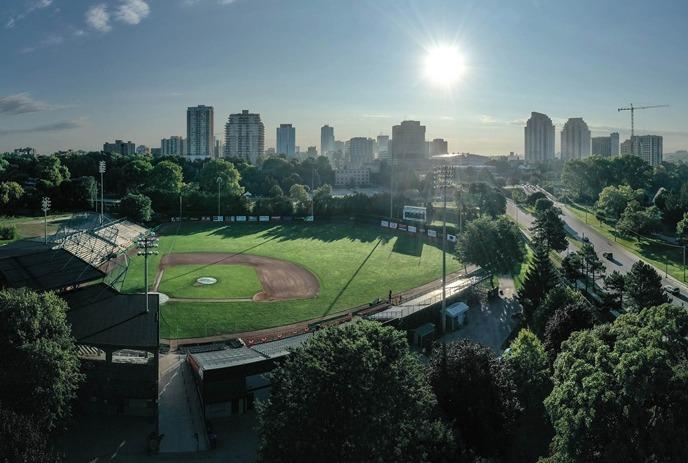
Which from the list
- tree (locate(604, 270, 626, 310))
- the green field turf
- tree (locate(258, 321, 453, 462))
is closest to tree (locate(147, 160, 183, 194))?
the green field turf

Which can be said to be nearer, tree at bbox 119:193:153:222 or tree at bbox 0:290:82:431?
tree at bbox 0:290:82:431

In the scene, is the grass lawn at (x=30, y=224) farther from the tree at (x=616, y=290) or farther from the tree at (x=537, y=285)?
the tree at (x=616, y=290)

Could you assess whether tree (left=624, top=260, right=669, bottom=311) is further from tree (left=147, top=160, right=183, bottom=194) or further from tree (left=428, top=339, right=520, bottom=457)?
tree (left=147, top=160, right=183, bottom=194)

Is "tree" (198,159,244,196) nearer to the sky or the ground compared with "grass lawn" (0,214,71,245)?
nearer to the sky

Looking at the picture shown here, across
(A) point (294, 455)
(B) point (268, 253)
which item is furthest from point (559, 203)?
(A) point (294, 455)

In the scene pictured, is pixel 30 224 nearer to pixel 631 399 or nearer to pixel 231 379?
pixel 231 379

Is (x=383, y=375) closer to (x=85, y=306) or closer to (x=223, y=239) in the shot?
(x=85, y=306)

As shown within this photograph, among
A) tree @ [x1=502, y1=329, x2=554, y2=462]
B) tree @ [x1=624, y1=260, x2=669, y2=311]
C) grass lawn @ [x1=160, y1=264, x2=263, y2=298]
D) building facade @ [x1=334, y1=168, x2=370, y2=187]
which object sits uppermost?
building facade @ [x1=334, y1=168, x2=370, y2=187]
